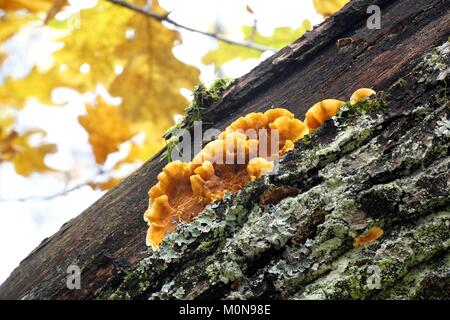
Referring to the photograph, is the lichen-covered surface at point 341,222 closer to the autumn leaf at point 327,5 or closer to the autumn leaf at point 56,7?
the autumn leaf at point 327,5

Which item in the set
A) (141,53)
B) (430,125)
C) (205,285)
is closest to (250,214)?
(205,285)

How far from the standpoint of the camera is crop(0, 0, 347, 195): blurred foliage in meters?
3.49

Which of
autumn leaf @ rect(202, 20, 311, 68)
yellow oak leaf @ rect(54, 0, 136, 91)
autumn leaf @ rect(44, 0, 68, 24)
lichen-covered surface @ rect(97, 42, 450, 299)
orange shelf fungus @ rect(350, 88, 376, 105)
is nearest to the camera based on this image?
lichen-covered surface @ rect(97, 42, 450, 299)

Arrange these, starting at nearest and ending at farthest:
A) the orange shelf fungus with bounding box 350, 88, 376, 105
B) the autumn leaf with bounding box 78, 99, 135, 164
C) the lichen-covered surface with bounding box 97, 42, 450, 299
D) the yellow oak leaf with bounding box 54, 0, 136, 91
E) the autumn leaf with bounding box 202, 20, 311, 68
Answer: the lichen-covered surface with bounding box 97, 42, 450, 299 → the orange shelf fungus with bounding box 350, 88, 376, 105 → the yellow oak leaf with bounding box 54, 0, 136, 91 → the autumn leaf with bounding box 202, 20, 311, 68 → the autumn leaf with bounding box 78, 99, 135, 164

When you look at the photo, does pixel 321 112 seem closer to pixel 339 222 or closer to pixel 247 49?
pixel 339 222

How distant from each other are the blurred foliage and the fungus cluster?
1.64 m

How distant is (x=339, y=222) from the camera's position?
4.84 ft

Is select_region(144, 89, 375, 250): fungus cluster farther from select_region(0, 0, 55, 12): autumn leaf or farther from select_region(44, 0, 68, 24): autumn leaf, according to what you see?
select_region(0, 0, 55, 12): autumn leaf

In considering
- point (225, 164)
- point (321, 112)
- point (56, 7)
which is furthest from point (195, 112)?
point (56, 7)

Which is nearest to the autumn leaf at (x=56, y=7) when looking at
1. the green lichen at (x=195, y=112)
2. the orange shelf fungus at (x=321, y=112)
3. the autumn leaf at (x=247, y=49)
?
the autumn leaf at (x=247, y=49)

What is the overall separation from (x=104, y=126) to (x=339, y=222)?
292 centimetres

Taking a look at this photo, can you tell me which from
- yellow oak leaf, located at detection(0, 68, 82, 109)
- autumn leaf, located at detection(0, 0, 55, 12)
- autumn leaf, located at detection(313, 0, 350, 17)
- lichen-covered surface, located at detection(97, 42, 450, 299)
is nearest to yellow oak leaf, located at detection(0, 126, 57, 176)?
yellow oak leaf, located at detection(0, 68, 82, 109)

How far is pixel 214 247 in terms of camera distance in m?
1.56
